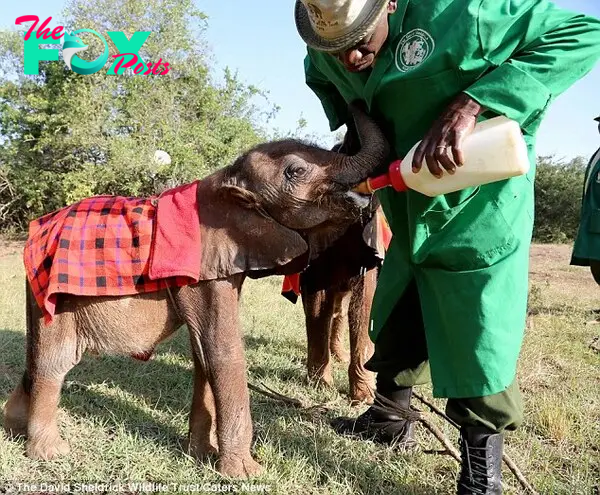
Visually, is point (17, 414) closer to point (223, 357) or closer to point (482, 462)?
point (223, 357)

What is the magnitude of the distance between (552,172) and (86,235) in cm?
2086

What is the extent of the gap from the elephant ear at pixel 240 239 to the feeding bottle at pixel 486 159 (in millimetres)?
Answer: 767

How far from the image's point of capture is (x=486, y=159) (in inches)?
84.5

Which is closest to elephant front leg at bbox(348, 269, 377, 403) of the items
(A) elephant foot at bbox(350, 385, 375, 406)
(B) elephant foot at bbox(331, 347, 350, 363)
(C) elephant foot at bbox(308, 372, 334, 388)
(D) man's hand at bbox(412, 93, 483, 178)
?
(A) elephant foot at bbox(350, 385, 375, 406)

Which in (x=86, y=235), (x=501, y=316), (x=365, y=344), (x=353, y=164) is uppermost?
(x=353, y=164)

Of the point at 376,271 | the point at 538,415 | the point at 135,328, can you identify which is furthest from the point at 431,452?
the point at 135,328

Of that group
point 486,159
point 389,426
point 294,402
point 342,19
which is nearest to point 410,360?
point 389,426

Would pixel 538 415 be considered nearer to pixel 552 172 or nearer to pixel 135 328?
pixel 135 328

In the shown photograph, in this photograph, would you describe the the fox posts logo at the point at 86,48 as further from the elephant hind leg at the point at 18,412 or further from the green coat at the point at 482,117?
the green coat at the point at 482,117

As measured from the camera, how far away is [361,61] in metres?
2.47

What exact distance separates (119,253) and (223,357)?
2.28 ft

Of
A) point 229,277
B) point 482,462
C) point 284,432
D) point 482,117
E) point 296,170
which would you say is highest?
point 482,117

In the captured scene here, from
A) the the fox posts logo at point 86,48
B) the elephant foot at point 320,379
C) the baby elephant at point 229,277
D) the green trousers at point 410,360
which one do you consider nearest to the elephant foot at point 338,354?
the elephant foot at point 320,379

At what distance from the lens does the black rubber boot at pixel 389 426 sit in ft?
10.6
